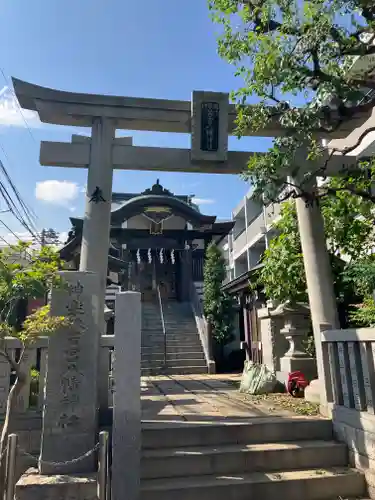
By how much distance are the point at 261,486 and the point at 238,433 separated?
0.79 m

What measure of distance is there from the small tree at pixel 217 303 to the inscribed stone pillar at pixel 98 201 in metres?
10.4

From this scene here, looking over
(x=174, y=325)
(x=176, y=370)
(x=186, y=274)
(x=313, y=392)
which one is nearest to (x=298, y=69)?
(x=313, y=392)

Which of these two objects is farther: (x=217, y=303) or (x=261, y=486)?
(x=217, y=303)

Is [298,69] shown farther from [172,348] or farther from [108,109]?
[172,348]

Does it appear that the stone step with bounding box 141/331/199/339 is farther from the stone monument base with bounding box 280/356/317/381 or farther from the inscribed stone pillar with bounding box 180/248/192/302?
the stone monument base with bounding box 280/356/317/381

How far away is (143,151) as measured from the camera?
22.7 feet

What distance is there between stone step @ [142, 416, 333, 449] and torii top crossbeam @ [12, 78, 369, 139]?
16.4ft

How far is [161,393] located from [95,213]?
483cm

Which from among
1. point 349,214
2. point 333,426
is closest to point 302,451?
point 333,426

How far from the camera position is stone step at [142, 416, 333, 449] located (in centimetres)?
496

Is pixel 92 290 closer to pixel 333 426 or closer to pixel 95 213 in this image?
pixel 95 213

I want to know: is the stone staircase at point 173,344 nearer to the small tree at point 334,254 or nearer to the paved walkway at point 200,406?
the paved walkway at point 200,406

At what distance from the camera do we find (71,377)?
15.4 ft

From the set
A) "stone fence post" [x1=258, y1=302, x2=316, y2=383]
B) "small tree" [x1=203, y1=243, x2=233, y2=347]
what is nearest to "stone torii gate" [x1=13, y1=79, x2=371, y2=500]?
"stone fence post" [x1=258, y1=302, x2=316, y2=383]
